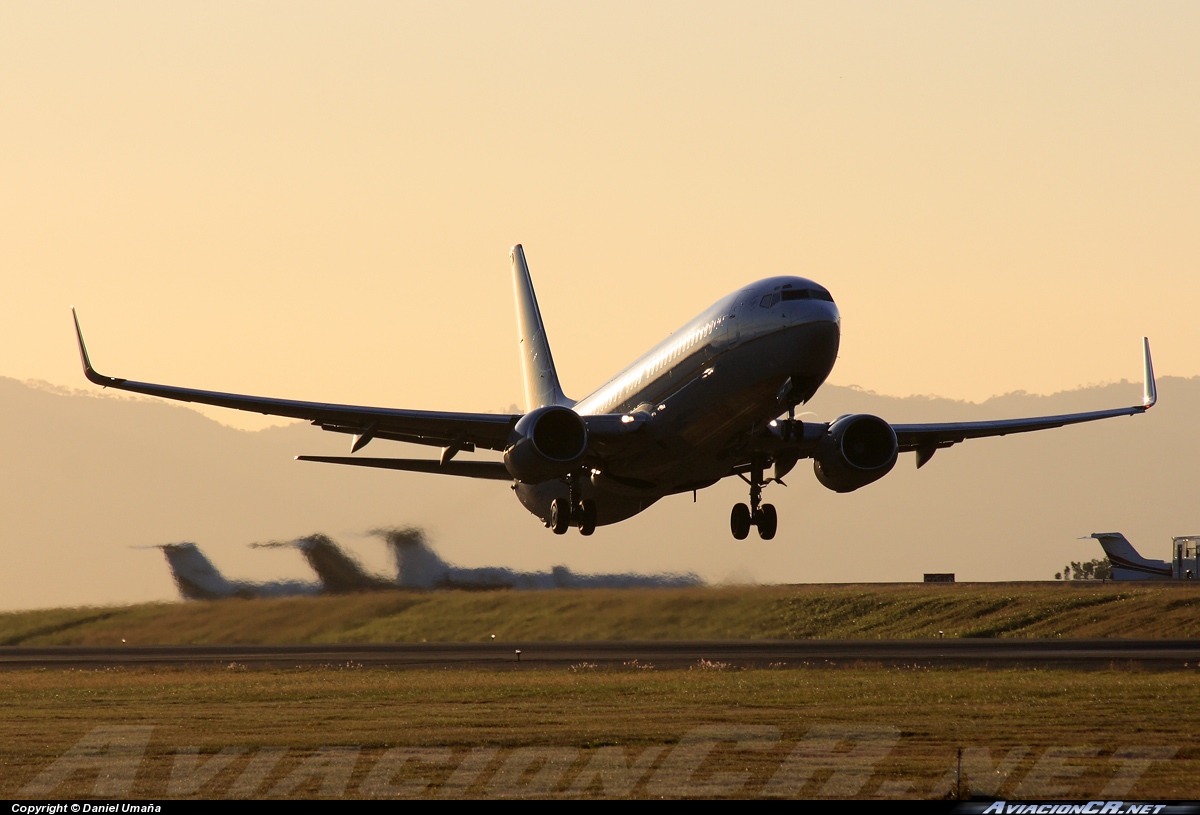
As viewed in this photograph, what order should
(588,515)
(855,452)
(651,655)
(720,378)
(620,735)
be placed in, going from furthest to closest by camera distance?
(651,655) → (588,515) → (855,452) → (720,378) → (620,735)

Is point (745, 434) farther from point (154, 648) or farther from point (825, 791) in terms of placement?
point (154, 648)

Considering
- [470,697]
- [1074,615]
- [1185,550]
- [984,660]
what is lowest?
[1185,550]

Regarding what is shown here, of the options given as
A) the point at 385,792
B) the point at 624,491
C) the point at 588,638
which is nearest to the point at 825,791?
the point at 385,792

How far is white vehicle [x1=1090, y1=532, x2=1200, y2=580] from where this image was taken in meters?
108

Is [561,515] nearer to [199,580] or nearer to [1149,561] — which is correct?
[199,580]

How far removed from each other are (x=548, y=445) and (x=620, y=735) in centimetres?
1029

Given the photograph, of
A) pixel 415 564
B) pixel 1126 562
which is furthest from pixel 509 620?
pixel 1126 562

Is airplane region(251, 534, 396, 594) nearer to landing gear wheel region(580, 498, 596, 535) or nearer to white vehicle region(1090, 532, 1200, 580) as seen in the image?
landing gear wheel region(580, 498, 596, 535)

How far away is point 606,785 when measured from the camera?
957 inches

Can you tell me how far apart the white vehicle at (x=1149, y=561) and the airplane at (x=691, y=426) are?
67.0m

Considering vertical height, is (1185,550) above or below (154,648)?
below

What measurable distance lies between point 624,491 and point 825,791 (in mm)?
19937

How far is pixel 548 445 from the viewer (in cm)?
3891

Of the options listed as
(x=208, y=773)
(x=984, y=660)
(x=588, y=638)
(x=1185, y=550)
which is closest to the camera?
(x=208, y=773)
